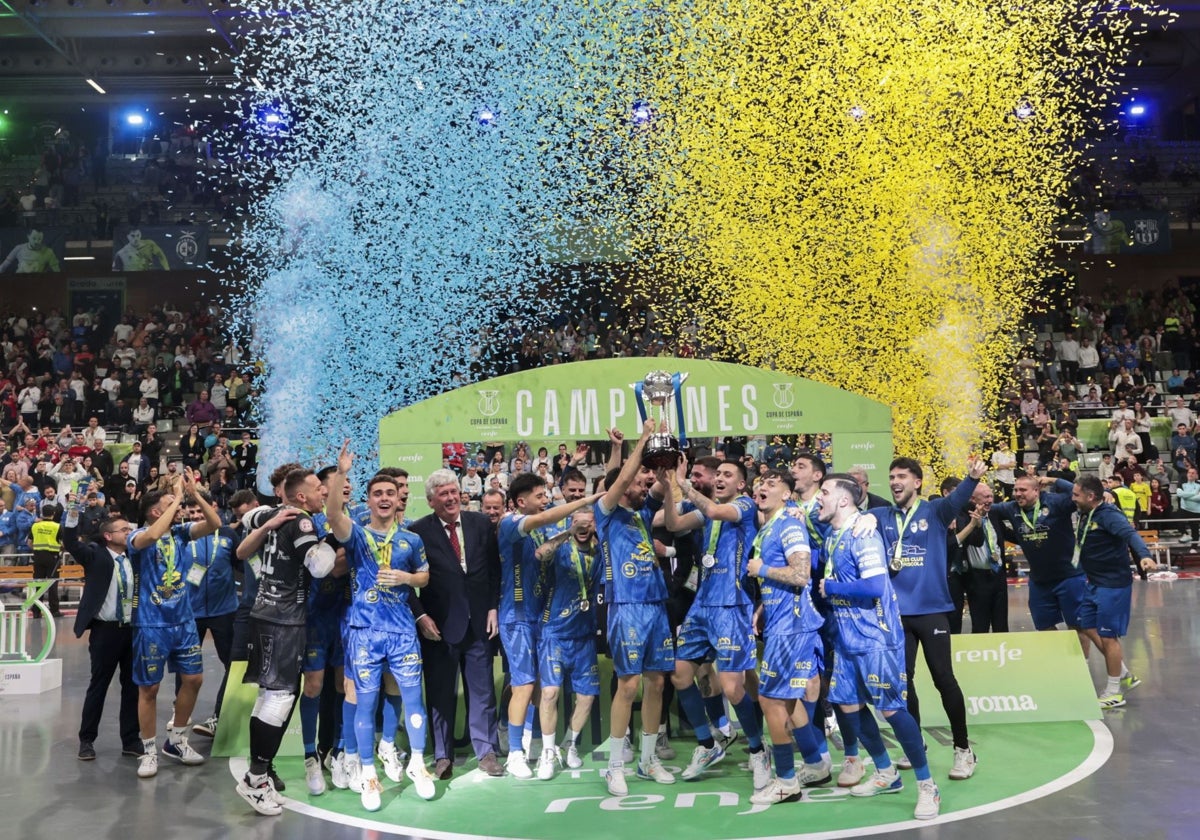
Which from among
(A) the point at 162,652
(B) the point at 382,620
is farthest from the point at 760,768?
(A) the point at 162,652

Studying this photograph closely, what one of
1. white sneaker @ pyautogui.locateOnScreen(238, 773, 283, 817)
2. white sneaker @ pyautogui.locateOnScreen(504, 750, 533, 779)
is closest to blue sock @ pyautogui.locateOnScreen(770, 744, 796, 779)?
white sneaker @ pyautogui.locateOnScreen(504, 750, 533, 779)

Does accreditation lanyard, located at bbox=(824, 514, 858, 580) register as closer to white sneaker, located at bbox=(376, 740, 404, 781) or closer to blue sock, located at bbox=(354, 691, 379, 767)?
blue sock, located at bbox=(354, 691, 379, 767)

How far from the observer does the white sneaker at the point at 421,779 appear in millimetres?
7227

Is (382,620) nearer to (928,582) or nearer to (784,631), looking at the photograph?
(784,631)

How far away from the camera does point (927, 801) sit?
6.53 m

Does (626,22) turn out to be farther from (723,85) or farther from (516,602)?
(516,602)

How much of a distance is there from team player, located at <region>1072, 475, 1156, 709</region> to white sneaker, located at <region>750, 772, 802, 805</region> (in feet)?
12.5

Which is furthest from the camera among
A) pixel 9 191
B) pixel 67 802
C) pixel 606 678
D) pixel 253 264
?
pixel 9 191

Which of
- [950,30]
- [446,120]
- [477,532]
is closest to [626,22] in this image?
[446,120]

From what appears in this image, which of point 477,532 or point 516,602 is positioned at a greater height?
point 477,532

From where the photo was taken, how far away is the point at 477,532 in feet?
27.0

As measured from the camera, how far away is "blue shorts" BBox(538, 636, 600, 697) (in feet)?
25.8

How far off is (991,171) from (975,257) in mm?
1548

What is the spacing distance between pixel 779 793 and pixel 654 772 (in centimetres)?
100
